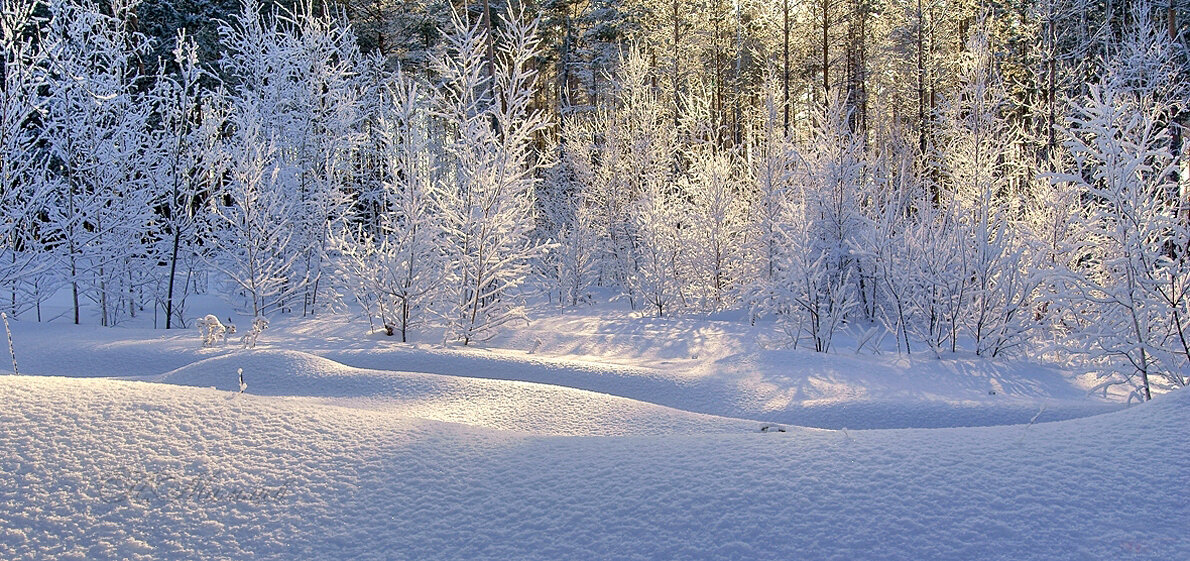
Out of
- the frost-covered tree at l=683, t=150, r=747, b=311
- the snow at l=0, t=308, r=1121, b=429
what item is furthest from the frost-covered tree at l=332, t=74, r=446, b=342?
the frost-covered tree at l=683, t=150, r=747, b=311

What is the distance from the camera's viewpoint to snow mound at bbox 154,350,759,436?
11.9 ft

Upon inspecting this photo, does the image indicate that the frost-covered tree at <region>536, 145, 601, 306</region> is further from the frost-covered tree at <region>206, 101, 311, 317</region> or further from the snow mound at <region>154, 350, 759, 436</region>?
the snow mound at <region>154, 350, 759, 436</region>

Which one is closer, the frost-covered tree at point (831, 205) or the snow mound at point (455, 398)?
the snow mound at point (455, 398)

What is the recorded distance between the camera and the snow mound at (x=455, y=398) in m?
3.63

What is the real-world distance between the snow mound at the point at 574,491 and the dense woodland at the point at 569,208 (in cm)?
379

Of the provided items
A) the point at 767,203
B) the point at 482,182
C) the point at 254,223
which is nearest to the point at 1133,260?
the point at 482,182

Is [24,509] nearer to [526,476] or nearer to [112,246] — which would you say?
[526,476]

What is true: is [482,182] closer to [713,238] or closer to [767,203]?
[713,238]

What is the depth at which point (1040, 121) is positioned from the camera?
854 inches

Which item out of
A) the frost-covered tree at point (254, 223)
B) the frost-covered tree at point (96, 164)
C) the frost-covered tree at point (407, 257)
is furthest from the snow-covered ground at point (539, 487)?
the frost-covered tree at point (96, 164)

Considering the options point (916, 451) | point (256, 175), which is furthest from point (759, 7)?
point (916, 451)

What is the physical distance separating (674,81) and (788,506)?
77.6 ft

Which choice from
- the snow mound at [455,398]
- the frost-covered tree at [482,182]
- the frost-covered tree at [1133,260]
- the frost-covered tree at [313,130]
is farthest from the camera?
the frost-covered tree at [313,130]

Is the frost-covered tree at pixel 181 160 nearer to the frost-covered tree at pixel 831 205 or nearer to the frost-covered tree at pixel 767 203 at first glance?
the frost-covered tree at pixel 767 203
